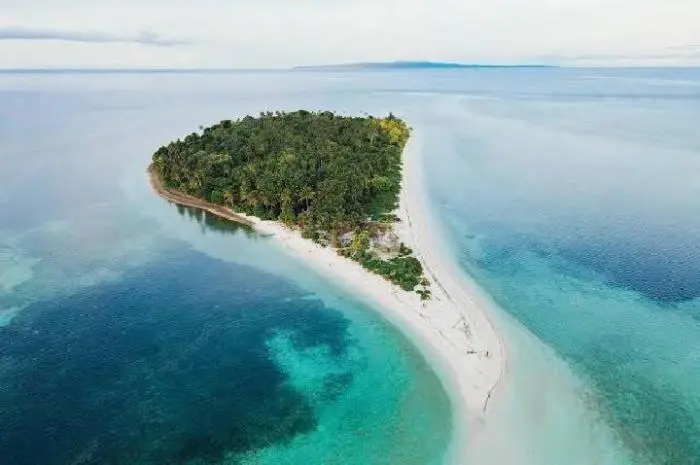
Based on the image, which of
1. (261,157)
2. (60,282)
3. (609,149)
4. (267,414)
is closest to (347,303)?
(267,414)

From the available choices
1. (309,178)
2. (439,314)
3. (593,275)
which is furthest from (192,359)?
(593,275)

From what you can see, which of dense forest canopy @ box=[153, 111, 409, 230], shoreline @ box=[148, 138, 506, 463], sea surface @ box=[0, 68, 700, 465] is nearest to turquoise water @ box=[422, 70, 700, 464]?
sea surface @ box=[0, 68, 700, 465]

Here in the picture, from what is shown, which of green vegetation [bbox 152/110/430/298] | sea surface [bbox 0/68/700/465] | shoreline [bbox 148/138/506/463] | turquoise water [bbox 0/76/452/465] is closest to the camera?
turquoise water [bbox 0/76/452/465]

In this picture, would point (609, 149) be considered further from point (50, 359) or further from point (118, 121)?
point (118, 121)

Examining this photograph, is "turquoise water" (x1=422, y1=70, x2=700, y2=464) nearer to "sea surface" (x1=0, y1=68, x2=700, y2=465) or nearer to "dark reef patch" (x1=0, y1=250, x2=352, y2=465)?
"sea surface" (x1=0, y1=68, x2=700, y2=465)

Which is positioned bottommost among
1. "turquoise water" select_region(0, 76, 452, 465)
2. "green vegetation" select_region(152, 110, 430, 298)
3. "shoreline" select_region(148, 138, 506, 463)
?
"turquoise water" select_region(0, 76, 452, 465)
